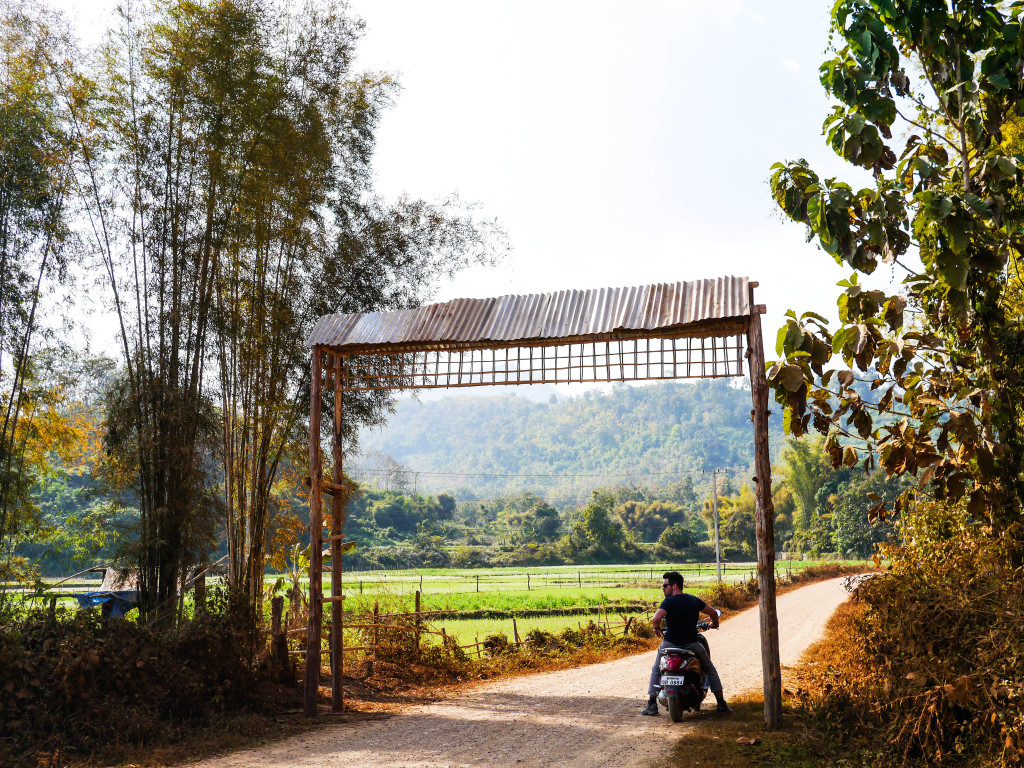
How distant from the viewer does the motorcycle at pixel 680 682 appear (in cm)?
568

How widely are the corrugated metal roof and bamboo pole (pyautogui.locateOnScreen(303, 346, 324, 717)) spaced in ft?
1.52

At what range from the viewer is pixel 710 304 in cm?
585

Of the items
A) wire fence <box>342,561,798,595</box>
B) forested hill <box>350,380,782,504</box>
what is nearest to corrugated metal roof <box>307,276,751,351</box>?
wire fence <box>342,561,798,595</box>

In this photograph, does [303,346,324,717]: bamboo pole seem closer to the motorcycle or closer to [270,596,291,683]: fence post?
[270,596,291,683]: fence post

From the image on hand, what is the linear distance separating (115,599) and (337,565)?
6.42 feet

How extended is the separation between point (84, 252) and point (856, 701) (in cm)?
695

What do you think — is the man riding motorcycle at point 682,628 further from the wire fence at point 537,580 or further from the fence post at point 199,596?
the wire fence at point 537,580

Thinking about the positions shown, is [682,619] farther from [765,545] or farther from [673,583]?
[765,545]

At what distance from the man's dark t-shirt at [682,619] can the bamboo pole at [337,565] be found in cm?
273

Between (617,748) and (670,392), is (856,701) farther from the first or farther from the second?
(670,392)

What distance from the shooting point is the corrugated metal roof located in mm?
5898

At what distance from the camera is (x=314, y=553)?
664cm

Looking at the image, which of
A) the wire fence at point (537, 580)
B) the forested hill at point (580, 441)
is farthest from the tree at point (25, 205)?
the forested hill at point (580, 441)

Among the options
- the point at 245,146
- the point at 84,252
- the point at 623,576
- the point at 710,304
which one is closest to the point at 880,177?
the point at 710,304
